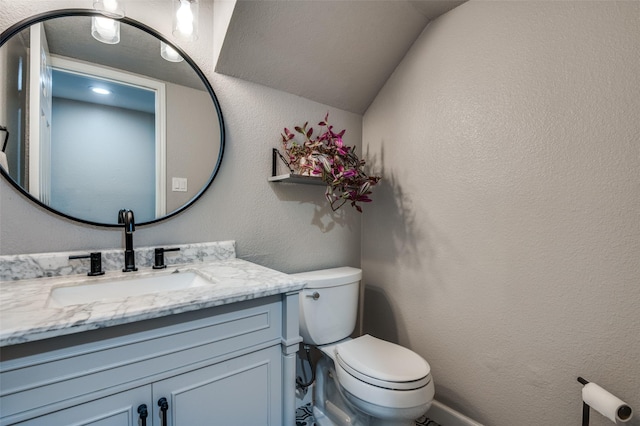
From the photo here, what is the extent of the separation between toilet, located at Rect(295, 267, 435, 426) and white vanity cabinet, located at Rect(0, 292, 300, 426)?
1.12 feet

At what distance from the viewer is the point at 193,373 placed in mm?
793

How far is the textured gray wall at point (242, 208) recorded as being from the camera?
1006 mm

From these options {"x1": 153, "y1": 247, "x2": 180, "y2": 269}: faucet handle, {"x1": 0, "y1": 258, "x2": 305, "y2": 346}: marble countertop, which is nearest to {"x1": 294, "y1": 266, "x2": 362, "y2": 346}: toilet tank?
{"x1": 0, "y1": 258, "x2": 305, "y2": 346}: marble countertop

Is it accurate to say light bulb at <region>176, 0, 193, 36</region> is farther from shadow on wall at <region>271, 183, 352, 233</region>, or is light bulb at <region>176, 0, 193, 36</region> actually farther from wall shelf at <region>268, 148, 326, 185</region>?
shadow on wall at <region>271, 183, 352, 233</region>

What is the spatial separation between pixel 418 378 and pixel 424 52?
161 centimetres

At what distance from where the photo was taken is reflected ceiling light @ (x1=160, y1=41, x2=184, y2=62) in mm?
1239

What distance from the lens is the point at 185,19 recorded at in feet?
3.97

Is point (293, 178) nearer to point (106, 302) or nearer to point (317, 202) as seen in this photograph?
point (317, 202)

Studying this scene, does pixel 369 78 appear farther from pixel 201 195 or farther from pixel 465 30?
pixel 201 195

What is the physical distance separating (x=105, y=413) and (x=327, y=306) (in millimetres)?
947

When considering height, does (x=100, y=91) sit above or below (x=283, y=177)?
above

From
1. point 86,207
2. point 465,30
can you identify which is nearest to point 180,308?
point 86,207

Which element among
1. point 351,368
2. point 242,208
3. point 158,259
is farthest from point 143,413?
point 242,208

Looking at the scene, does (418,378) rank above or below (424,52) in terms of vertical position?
below
